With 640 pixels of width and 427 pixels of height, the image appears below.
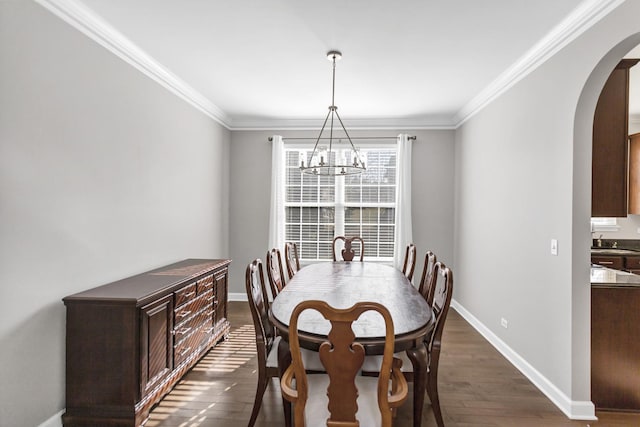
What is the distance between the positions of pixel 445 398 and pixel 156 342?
2127mm

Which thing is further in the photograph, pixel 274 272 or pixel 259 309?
pixel 274 272

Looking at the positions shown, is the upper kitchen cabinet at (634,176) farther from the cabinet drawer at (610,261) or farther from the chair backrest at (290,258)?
the chair backrest at (290,258)

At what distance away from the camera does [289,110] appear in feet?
15.3

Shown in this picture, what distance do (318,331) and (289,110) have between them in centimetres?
351

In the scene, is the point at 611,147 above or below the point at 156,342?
above

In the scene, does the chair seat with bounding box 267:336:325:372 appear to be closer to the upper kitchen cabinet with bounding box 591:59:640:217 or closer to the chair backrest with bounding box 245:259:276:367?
the chair backrest with bounding box 245:259:276:367

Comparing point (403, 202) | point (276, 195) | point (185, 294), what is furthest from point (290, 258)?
point (403, 202)

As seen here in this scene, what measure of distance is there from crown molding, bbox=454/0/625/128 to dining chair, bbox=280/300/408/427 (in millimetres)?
2356

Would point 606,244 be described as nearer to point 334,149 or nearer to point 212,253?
point 334,149

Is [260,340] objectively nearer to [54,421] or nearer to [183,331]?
[183,331]

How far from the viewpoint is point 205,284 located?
3.18 metres

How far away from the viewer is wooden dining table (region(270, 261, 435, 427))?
1804 mm

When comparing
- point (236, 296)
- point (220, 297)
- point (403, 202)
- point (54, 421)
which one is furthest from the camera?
point (236, 296)

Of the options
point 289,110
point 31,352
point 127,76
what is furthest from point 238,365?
point 289,110
